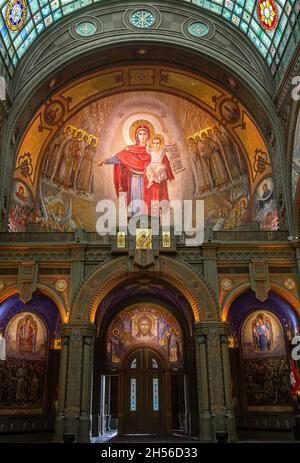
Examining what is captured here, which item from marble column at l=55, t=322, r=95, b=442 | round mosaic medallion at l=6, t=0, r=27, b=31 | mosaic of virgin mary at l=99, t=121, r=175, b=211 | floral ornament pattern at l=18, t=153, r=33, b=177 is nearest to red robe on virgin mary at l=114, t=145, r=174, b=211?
mosaic of virgin mary at l=99, t=121, r=175, b=211

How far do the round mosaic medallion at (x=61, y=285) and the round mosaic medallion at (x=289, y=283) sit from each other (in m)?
10.2

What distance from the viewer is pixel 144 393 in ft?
73.5

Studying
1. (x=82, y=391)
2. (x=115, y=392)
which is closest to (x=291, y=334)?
(x=82, y=391)

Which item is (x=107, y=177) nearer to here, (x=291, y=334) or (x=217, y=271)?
(x=217, y=271)

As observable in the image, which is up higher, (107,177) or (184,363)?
(107,177)

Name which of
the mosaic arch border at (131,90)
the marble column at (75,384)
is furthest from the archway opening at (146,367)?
the mosaic arch border at (131,90)

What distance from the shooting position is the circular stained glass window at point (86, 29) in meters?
23.2

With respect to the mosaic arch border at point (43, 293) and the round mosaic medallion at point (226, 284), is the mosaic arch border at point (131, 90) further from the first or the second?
the round mosaic medallion at point (226, 284)

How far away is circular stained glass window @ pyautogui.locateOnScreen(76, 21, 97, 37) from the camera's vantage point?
23.2m

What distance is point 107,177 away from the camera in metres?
26.3

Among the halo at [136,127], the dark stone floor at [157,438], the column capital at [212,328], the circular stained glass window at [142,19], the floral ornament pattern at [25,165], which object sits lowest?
the dark stone floor at [157,438]

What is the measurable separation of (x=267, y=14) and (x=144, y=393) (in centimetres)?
2086
